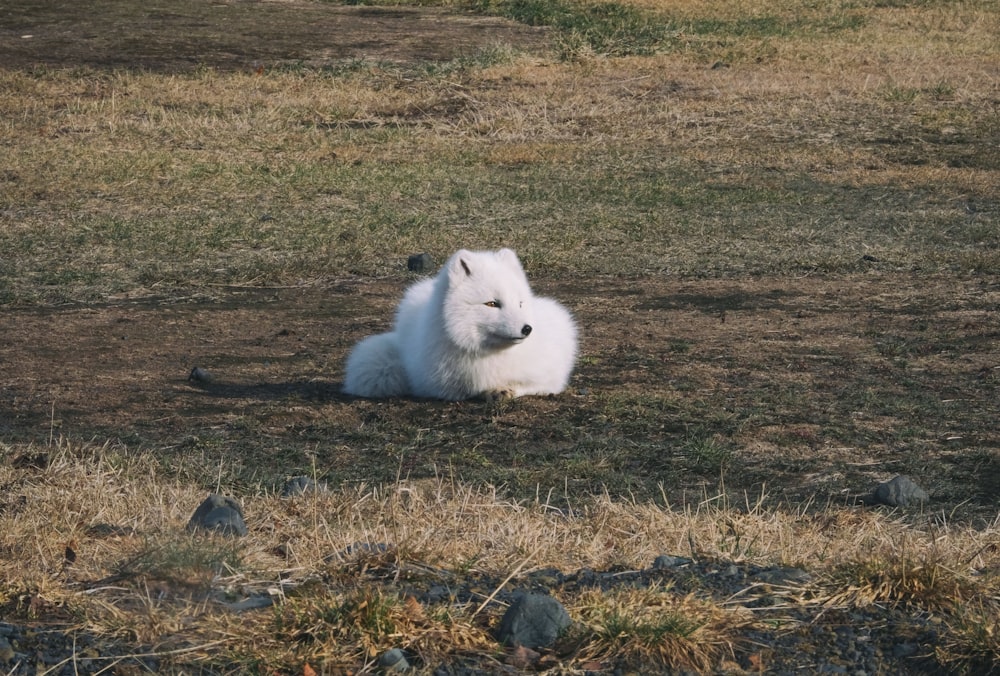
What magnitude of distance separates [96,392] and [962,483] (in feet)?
15.2

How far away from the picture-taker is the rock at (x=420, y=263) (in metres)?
10.5

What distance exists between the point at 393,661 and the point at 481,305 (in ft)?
12.2

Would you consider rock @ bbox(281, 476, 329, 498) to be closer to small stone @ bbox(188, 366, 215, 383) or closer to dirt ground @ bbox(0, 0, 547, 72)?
small stone @ bbox(188, 366, 215, 383)

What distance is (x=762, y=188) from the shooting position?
13.8 m

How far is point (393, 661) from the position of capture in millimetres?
3289

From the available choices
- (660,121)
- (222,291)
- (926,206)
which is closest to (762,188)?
(926,206)

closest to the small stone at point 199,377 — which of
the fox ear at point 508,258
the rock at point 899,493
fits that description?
the fox ear at point 508,258

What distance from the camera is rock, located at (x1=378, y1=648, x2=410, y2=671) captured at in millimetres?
3275

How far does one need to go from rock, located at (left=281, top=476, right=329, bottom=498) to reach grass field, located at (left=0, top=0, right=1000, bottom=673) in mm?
95

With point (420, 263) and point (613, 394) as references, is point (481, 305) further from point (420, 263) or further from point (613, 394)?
point (420, 263)

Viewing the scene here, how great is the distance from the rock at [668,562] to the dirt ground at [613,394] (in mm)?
1534

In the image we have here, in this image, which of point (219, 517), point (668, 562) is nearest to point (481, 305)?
point (219, 517)

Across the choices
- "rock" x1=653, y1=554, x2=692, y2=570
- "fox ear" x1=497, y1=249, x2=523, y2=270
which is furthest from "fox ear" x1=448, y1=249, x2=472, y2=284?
"rock" x1=653, y1=554, x2=692, y2=570

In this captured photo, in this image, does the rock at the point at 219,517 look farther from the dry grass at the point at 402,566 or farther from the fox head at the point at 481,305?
the fox head at the point at 481,305
